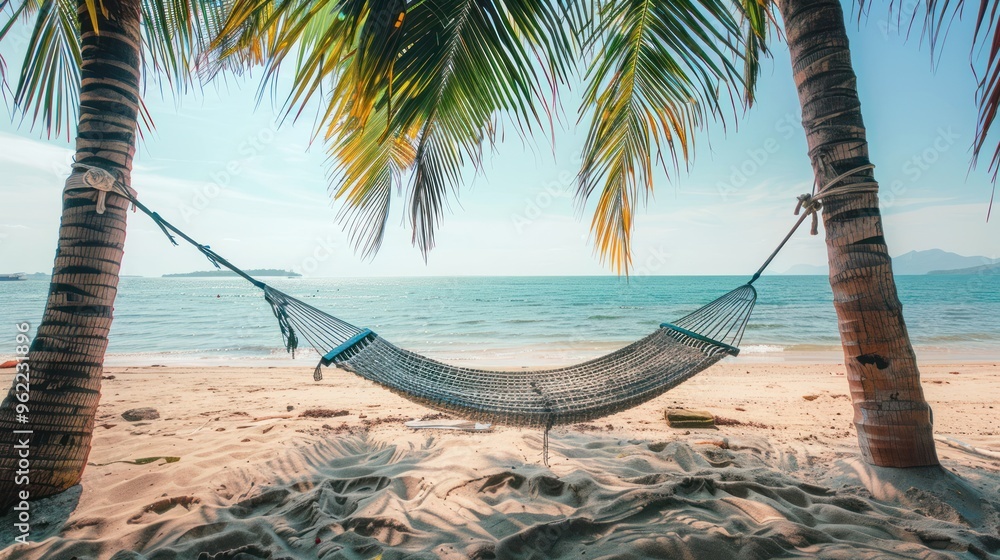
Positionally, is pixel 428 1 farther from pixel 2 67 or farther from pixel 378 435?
pixel 378 435

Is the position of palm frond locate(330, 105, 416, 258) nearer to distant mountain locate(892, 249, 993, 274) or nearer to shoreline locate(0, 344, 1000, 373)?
shoreline locate(0, 344, 1000, 373)

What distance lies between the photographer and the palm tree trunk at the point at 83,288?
62.4 inches

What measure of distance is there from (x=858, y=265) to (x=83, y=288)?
2571mm

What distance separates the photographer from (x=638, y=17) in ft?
7.34

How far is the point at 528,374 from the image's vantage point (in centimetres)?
221

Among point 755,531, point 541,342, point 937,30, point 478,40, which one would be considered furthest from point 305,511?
point 541,342

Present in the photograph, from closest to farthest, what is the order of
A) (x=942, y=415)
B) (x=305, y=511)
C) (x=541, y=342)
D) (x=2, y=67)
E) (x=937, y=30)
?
(x=937, y=30), (x=305, y=511), (x=2, y=67), (x=942, y=415), (x=541, y=342)

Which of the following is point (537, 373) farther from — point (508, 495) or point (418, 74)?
point (418, 74)

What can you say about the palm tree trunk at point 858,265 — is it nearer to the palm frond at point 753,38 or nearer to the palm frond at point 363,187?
the palm frond at point 753,38

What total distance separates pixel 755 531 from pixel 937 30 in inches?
49.6

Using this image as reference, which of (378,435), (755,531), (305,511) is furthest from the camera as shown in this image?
(378,435)

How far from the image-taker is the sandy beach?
1333 mm

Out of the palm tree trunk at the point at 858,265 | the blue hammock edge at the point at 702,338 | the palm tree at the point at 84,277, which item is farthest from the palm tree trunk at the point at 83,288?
the palm tree trunk at the point at 858,265

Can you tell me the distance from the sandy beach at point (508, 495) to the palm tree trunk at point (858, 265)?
16 centimetres
